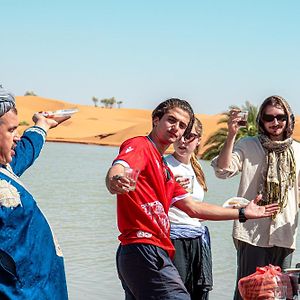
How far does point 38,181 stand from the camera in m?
21.2

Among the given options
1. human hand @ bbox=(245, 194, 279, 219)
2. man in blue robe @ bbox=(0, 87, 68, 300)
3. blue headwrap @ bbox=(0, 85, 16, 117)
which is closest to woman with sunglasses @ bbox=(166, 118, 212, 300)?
human hand @ bbox=(245, 194, 279, 219)

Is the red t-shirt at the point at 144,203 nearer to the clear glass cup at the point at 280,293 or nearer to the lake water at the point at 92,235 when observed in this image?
the clear glass cup at the point at 280,293

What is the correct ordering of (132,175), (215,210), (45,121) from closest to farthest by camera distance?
(132,175) < (45,121) < (215,210)

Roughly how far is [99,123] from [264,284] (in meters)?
88.1

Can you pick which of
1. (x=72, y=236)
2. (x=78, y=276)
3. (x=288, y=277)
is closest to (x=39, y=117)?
(x=288, y=277)

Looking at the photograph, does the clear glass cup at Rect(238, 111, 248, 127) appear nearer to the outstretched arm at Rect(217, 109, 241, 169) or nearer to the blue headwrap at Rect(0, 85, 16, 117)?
the outstretched arm at Rect(217, 109, 241, 169)

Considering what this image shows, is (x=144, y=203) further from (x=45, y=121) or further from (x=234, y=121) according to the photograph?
(x=234, y=121)

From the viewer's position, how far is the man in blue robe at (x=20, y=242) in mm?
3625

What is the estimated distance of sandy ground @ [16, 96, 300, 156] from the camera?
69894 millimetres

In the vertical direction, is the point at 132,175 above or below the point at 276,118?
below

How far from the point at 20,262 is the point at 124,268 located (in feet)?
3.20

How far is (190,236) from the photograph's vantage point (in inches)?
221

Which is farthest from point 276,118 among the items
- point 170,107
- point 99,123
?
point 99,123

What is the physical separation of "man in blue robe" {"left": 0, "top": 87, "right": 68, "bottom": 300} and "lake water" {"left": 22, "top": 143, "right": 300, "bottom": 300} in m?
3.87
